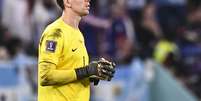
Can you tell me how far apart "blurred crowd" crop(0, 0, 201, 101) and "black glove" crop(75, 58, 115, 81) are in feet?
16.6

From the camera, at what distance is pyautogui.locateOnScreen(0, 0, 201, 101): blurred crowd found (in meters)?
12.0

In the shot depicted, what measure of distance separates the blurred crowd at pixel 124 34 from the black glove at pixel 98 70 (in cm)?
507

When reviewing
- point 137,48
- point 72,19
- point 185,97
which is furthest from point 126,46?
point 72,19

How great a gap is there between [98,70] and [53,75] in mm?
397

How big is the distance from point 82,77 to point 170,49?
8.19 meters

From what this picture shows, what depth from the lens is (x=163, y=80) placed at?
43.2ft

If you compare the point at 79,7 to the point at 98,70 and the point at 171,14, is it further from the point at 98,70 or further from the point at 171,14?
the point at 171,14

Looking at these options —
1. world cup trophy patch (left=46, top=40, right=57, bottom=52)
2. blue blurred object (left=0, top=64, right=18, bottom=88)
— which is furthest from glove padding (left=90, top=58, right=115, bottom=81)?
blue blurred object (left=0, top=64, right=18, bottom=88)

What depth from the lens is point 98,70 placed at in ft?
21.3

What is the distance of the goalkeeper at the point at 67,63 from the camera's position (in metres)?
6.34

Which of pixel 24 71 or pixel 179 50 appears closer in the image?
pixel 24 71

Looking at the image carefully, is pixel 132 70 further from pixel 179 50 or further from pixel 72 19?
pixel 72 19

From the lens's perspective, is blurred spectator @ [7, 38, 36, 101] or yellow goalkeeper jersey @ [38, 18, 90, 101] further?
blurred spectator @ [7, 38, 36, 101]

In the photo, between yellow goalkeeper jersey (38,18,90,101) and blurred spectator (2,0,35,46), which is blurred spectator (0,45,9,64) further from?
yellow goalkeeper jersey (38,18,90,101)
